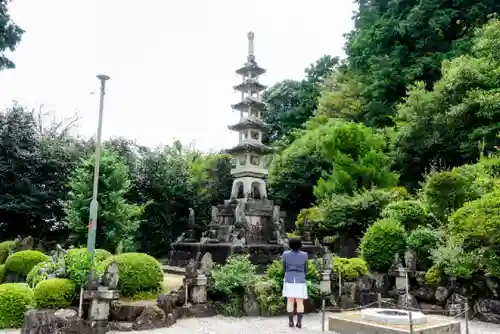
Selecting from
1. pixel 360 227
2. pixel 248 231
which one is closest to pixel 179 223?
pixel 248 231

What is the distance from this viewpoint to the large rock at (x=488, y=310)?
10.2 m

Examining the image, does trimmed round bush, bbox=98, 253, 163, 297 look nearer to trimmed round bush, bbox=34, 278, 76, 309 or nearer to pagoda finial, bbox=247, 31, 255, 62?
trimmed round bush, bbox=34, 278, 76, 309

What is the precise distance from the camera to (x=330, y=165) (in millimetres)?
28469

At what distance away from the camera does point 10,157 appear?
21156 millimetres

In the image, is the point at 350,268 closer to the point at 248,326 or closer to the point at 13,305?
the point at 248,326

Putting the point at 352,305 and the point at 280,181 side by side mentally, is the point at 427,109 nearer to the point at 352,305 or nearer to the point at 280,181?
the point at 280,181

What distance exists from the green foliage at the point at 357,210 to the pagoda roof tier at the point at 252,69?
767 cm

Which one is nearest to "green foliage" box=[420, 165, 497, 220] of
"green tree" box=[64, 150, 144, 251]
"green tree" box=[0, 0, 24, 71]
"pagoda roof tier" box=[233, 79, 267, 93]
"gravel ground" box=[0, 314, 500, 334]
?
"gravel ground" box=[0, 314, 500, 334]

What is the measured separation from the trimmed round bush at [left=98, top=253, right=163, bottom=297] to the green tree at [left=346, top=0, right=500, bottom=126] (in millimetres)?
21036

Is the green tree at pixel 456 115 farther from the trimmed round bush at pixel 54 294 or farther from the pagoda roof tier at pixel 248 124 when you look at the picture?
the trimmed round bush at pixel 54 294

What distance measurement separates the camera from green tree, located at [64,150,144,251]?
17.3 metres

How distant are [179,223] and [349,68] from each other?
1965cm

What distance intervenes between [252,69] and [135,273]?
1377 cm

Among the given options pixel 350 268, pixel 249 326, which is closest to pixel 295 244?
pixel 249 326
